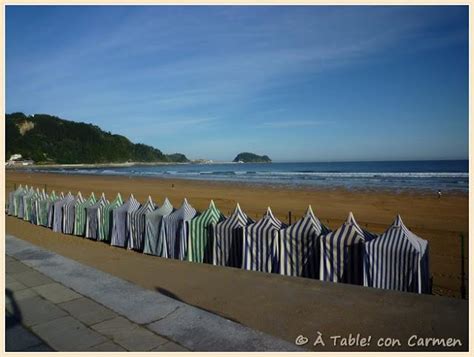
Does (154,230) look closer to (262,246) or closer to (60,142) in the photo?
(262,246)

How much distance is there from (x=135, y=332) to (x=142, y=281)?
10.5 feet

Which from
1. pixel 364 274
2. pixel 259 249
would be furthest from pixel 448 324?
pixel 259 249

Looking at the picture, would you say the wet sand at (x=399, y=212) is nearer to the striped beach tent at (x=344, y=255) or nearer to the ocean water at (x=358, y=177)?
the striped beach tent at (x=344, y=255)

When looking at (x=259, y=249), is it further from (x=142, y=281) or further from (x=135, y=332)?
(x=135, y=332)

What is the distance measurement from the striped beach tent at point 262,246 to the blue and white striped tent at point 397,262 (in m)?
1.75

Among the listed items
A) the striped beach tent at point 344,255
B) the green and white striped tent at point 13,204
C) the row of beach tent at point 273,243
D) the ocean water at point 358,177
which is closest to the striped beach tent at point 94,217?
the row of beach tent at point 273,243

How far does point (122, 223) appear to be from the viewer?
10.3 m

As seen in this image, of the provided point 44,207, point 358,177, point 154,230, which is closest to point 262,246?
point 154,230

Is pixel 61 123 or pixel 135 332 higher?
pixel 61 123

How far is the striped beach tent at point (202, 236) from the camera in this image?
824 cm

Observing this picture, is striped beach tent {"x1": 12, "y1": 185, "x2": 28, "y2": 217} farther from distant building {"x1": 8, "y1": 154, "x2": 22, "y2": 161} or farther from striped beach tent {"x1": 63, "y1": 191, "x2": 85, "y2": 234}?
distant building {"x1": 8, "y1": 154, "x2": 22, "y2": 161}

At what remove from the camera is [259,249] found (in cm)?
750

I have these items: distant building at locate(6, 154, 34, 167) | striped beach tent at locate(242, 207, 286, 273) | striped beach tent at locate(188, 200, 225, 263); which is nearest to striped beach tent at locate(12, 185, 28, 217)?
striped beach tent at locate(188, 200, 225, 263)

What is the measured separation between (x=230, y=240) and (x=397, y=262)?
317 cm
